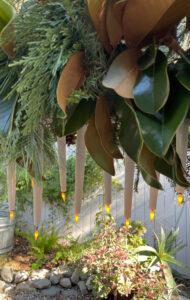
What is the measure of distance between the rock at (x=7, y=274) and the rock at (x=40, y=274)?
0.17 m

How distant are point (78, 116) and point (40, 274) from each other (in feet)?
10.3

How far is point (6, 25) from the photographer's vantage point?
1.34ft

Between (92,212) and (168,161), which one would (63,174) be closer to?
(168,161)

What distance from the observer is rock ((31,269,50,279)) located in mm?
3326

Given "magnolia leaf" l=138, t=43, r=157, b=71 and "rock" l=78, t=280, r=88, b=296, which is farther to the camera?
"rock" l=78, t=280, r=88, b=296

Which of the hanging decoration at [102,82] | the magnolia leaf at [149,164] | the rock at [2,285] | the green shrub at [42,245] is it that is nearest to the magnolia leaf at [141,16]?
the hanging decoration at [102,82]

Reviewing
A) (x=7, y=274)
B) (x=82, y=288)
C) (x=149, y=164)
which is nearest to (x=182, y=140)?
(x=149, y=164)

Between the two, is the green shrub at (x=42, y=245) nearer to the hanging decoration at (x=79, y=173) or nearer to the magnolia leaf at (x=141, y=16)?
the hanging decoration at (x=79, y=173)

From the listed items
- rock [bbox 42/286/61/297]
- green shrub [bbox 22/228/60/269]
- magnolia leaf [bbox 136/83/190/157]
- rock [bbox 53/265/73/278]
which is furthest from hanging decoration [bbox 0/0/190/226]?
green shrub [bbox 22/228/60/269]

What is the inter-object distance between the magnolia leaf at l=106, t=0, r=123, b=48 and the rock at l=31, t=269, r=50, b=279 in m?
3.16

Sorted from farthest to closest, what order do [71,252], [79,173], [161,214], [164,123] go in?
[161,214], [71,252], [79,173], [164,123]

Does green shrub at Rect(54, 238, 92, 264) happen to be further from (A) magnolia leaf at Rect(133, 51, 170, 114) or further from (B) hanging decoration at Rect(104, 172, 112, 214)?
(A) magnolia leaf at Rect(133, 51, 170, 114)

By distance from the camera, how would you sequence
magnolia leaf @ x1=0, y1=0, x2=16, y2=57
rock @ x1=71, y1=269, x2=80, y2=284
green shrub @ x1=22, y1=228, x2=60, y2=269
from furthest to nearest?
1. green shrub @ x1=22, y1=228, x2=60, y2=269
2. rock @ x1=71, y1=269, x2=80, y2=284
3. magnolia leaf @ x1=0, y1=0, x2=16, y2=57

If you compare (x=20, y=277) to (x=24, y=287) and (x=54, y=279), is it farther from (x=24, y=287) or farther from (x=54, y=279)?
(x=54, y=279)
